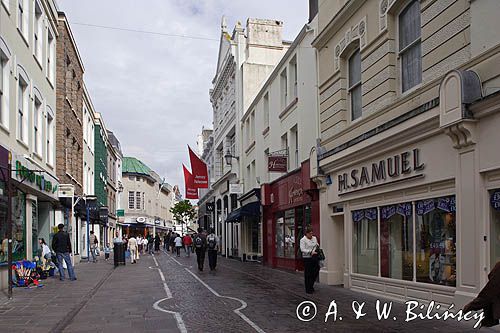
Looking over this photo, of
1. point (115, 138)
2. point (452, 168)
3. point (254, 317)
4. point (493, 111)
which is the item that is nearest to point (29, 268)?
point (254, 317)

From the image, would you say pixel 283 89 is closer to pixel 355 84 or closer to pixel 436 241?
pixel 355 84

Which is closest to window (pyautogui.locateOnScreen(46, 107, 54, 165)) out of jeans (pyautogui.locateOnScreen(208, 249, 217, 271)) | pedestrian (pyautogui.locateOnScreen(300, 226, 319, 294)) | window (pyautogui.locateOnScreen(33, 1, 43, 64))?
window (pyautogui.locateOnScreen(33, 1, 43, 64))

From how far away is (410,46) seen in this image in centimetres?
1266

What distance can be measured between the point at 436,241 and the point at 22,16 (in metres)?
14.8

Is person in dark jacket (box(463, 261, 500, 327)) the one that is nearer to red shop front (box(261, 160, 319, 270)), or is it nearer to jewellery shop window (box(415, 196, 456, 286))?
jewellery shop window (box(415, 196, 456, 286))

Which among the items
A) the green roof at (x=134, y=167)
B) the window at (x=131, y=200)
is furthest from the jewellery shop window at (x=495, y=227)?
the window at (x=131, y=200)

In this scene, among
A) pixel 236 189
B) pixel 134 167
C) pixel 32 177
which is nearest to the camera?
pixel 32 177

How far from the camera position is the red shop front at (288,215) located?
19.4 metres

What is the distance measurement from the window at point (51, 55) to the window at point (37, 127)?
2.78 meters

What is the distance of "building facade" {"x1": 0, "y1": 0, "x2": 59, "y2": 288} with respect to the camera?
16.2 metres

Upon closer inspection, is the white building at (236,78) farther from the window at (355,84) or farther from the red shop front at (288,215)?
the window at (355,84)

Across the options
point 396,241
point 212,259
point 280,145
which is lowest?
point 212,259

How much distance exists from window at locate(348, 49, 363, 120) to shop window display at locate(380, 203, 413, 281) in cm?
326

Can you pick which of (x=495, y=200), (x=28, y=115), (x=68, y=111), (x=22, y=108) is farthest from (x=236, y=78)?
(x=495, y=200)
